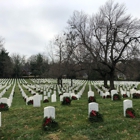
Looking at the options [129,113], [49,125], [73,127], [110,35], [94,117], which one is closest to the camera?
[49,125]

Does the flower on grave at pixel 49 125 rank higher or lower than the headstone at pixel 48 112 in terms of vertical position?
lower

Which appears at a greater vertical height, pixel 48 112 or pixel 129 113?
pixel 48 112

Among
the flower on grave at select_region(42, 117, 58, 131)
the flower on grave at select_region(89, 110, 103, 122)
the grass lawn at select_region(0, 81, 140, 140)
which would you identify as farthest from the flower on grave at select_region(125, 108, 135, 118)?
the flower on grave at select_region(42, 117, 58, 131)

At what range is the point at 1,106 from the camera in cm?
895

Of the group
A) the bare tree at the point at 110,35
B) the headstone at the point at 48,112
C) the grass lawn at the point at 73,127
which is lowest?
the grass lawn at the point at 73,127

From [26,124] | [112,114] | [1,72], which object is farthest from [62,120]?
[1,72]

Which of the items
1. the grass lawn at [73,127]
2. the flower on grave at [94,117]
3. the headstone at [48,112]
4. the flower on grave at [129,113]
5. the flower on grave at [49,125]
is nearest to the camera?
the grass lawn at [73,127]

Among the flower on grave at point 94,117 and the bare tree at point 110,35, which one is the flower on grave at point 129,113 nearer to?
the flower on grave at point 94,117

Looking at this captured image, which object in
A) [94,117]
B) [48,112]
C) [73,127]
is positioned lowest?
[73,127]

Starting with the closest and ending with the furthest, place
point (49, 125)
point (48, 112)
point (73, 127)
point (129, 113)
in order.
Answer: point (49, 125) < point (73, 127) < point (48, 112) < point (129, 113)

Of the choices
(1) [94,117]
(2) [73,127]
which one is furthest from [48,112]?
(1) [94,117]

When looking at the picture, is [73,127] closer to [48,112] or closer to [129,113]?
[48,112]

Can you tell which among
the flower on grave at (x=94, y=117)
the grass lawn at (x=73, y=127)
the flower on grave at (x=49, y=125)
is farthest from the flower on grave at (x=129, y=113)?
the flower on grave at (x=49, y=125)

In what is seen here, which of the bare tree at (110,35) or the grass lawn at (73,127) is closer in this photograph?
the grass lawn at (73,127)
